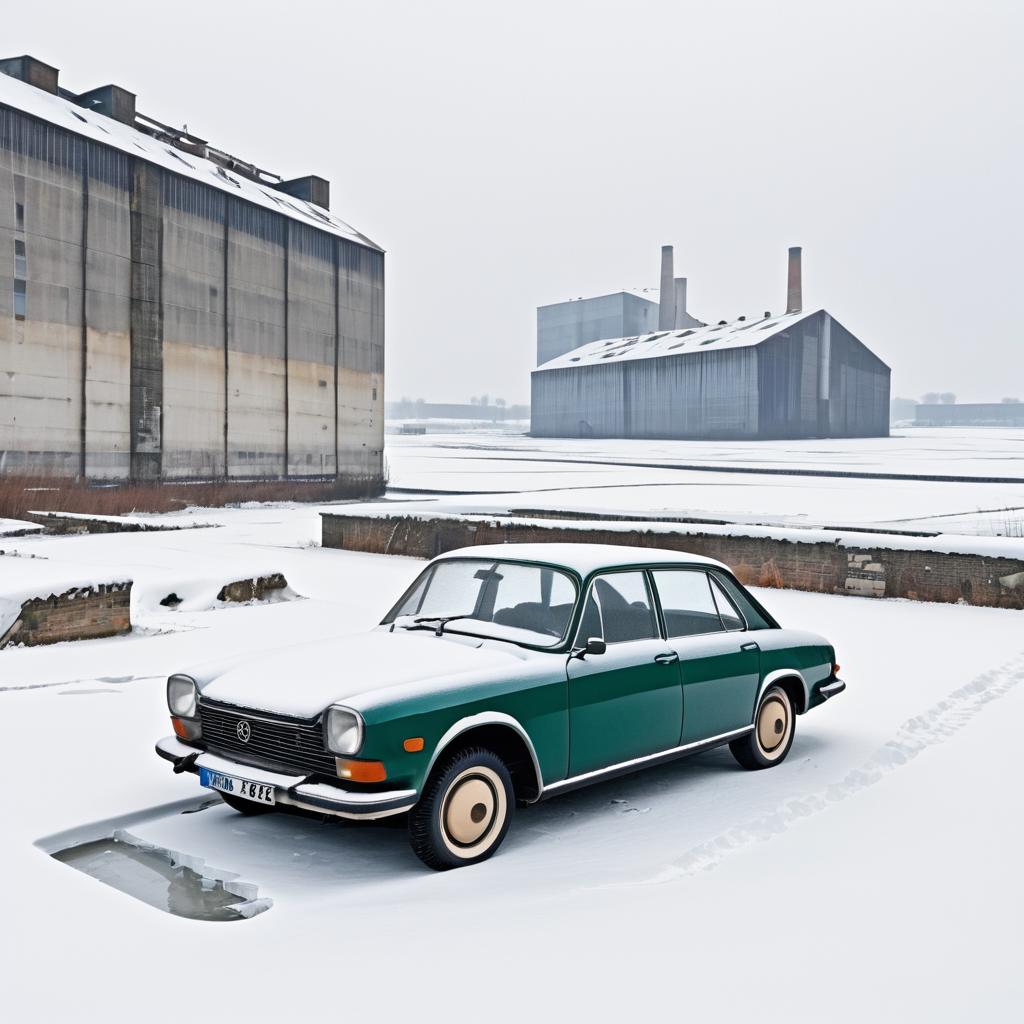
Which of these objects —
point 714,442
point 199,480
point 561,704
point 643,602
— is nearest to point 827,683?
point 643,602

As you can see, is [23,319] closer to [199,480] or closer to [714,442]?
[199,480]

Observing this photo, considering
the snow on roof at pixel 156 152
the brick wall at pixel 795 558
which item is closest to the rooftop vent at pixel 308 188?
the snow on roof at pixel 156 152

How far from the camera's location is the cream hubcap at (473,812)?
4363 millimetres

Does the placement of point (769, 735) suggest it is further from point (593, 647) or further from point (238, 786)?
point (238, 786)

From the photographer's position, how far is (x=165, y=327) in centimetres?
3022

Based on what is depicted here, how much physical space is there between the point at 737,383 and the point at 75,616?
60.4 m

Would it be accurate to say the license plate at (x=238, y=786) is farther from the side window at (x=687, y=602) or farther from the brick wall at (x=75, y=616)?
the brick wall at (x=75, y=616)

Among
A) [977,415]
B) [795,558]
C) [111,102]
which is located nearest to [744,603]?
[795,558]

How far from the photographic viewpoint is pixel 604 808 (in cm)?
528

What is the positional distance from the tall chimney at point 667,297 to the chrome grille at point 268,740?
8397 centimetres

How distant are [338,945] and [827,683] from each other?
390cm

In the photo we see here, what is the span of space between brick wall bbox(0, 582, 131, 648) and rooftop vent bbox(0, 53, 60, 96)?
2614 cm

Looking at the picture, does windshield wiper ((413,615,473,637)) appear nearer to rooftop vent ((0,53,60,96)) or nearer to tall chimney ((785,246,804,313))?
rooftop vent ((0,53,60,96))

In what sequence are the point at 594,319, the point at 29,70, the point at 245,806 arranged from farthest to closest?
the point at 594,319, the point at 29,70, the point at 245,806
